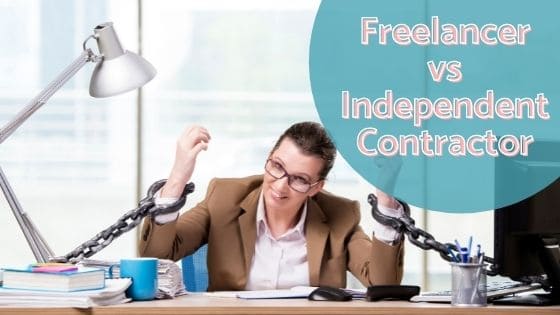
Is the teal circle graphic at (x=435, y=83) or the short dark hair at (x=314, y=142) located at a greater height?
the teal circle graphic at (x=435, y=83)

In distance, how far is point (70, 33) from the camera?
5.45m

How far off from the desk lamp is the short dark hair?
597 mm

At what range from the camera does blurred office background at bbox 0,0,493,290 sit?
5430mm

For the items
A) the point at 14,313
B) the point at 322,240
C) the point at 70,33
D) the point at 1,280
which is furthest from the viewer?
the point at 70,33

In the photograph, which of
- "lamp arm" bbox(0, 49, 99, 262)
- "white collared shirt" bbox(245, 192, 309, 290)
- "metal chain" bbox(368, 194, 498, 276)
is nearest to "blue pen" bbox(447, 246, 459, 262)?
"metal chain" bbox(368, 194, 498, 276)

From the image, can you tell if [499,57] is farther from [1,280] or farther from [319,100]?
[1,280]

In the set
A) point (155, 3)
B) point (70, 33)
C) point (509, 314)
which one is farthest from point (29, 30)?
point (509, 314)

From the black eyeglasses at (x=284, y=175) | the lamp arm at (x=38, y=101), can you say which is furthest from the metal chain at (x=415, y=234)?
the lamp arm at (x=38, y=101)

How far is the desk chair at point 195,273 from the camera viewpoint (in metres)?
3.28

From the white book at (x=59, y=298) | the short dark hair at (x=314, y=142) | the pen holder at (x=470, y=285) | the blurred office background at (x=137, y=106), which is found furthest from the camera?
the blurred office background at (x=137, y=106)

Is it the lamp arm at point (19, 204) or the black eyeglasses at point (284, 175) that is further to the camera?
the black eyeglasses at point (284, 175)

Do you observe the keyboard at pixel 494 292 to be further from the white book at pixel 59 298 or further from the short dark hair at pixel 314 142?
the white book at pixel 59 298

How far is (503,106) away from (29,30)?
2.55 meters

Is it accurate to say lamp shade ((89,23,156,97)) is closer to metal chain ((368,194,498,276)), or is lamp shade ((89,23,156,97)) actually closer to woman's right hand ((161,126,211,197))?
woman's right hand ((161,126,211,197))
